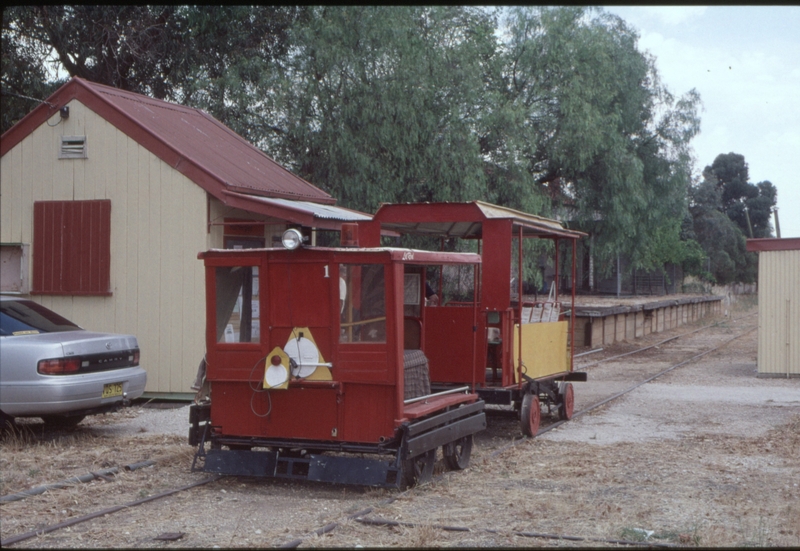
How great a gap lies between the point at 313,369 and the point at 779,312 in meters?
13.8

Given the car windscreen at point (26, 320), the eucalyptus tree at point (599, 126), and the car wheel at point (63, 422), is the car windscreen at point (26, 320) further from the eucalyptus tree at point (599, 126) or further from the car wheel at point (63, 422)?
the eucalyptus tree at point (599, 126)

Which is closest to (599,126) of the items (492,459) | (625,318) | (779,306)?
(625,318)

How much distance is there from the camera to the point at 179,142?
13711mm

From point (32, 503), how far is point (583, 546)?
422cm

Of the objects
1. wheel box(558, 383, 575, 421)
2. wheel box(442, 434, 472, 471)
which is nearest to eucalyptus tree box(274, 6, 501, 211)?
wheel box(558, 383, 575, 421)

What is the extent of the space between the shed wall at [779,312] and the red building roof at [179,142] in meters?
9.23

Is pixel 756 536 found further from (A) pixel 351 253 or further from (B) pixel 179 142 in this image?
(B) pixel 179 142

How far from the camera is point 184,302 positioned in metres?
13.2

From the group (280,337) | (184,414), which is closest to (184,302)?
(184,414)

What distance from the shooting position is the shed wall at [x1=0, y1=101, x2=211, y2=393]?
1316 cm

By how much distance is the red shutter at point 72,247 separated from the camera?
44.4 feet

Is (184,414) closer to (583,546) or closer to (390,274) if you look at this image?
(390,274)

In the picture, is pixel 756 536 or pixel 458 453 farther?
pixel 458 453

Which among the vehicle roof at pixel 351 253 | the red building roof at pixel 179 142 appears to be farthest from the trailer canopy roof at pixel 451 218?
the red building roof at pixel 179 142
